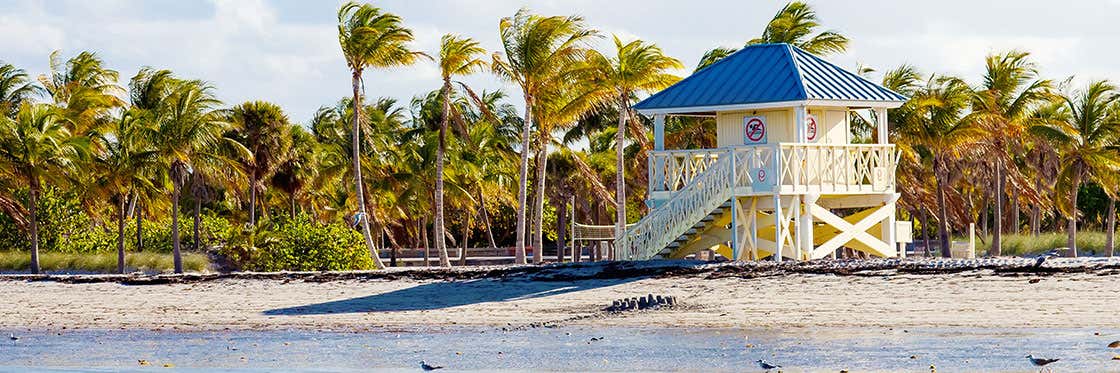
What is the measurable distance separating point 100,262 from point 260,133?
7803 mm

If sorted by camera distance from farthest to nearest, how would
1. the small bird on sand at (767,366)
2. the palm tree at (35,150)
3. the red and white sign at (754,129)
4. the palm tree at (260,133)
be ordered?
the palm tree at (260,133)
the palm tree at (35,150)
the red and white sign at (754,129)
the small bird on sand at (767,366)

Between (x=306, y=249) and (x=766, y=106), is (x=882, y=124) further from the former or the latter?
(x=306, y=249)

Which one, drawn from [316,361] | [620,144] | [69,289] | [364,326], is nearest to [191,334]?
[364,326]

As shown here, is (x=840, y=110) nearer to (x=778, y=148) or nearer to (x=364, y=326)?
(x=778, y=148)

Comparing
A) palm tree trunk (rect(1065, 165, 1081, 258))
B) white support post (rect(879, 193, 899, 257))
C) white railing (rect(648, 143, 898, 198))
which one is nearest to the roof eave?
white railing (rect(648, 143, 898, 198))

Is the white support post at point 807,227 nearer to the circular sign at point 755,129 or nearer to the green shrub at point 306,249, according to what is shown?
the circular sign at point 755,129

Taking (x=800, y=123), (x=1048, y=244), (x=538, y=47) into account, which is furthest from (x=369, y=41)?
(x=1048, y=244)

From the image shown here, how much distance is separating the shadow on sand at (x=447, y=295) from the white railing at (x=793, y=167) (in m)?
2.81

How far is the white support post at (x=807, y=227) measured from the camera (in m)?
26.3

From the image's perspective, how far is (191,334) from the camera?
22.0 meters

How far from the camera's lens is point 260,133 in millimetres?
46125

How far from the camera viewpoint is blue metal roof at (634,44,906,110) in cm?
2650

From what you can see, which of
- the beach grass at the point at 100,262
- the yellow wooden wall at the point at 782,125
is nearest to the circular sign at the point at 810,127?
the yellow wooden wall at the point at 782,125

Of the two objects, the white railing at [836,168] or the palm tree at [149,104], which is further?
the palm tree at [149,104]
